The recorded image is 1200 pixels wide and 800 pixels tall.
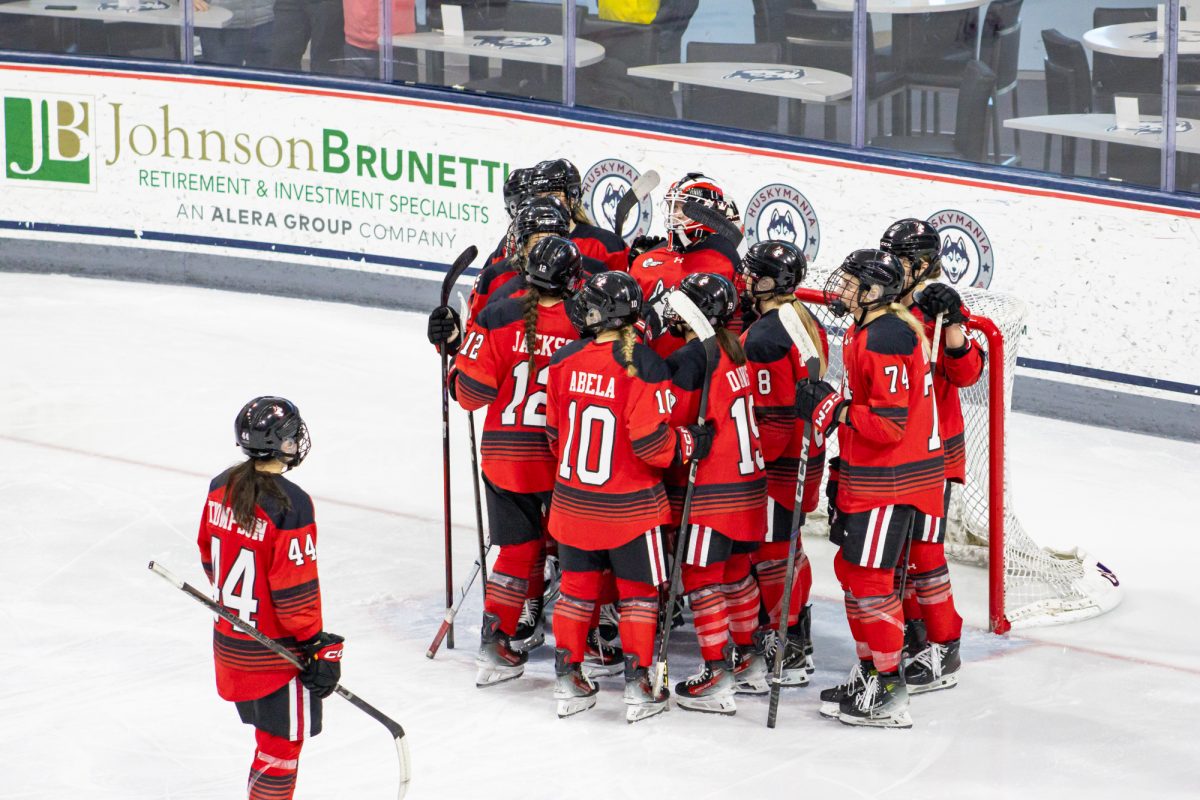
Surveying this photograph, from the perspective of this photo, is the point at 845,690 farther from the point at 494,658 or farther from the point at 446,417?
the point at 446,417

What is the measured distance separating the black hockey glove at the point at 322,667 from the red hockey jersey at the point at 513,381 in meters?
1.24

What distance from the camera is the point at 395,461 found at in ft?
23.5

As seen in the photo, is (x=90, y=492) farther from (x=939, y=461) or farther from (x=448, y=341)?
(x=939, y=461)

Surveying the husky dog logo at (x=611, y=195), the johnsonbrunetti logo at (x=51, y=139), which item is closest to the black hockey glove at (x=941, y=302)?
the husky dog logo at (x=611, y=195)

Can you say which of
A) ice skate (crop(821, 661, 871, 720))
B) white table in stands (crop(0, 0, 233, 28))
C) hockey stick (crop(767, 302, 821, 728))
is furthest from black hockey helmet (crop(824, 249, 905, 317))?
white table in stands (crop(0, 0, 233, 28))

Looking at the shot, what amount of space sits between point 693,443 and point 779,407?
0.42 metres

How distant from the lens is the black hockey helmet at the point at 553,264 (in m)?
4.96

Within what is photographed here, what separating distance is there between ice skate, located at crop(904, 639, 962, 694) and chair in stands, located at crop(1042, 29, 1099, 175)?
2.97m

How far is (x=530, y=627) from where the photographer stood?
551 cm

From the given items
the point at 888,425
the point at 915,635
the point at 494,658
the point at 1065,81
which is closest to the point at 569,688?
the point at 494,658

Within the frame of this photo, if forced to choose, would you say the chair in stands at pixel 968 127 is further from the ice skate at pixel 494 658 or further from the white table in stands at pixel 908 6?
the ice skate at pixel 494 658

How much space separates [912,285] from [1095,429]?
2.82 m

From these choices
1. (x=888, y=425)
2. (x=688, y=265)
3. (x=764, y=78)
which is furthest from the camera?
(x=764, y=78)

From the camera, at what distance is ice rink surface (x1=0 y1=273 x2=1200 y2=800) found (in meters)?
4.74
